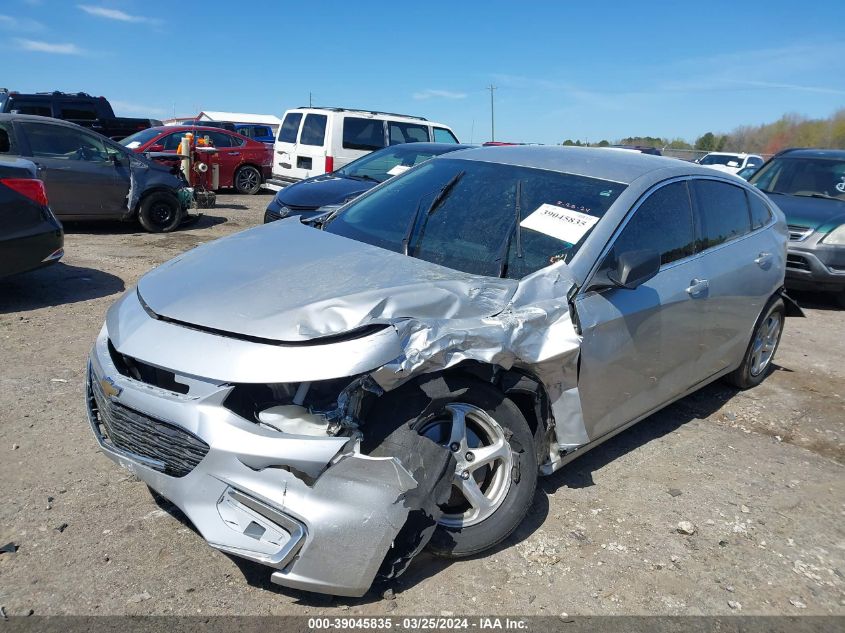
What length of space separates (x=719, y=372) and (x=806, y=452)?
71 centimetres

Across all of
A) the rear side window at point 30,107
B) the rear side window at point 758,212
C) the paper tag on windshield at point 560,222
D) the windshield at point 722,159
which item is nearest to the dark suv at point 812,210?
the rear side window at point 758,212

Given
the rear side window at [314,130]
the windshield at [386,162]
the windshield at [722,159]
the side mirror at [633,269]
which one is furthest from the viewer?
the windshield at [722,159]

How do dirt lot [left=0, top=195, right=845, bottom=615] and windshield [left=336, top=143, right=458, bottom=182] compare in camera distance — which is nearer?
dirt lot [left=0, top=195, right=845, bottom=615]

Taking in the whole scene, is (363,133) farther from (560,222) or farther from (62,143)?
(560,222)

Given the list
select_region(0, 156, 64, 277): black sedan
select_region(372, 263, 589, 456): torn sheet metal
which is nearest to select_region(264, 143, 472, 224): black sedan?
select_region(0, 156, 64, 277): black sedan

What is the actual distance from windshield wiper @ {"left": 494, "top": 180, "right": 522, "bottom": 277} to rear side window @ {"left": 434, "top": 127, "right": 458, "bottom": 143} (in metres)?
10.6

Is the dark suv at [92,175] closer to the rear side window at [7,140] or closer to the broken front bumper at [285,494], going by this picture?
the rear side window at [7,140]

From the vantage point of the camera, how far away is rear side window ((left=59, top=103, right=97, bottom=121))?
17394mm

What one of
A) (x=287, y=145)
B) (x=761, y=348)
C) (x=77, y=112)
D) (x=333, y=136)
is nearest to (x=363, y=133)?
(x=333, y=136)

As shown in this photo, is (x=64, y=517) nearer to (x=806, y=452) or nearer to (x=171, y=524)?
(x=171, y=524)

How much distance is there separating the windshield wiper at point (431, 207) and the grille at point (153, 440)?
1.52 m

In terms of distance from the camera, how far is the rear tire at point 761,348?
5129 mm

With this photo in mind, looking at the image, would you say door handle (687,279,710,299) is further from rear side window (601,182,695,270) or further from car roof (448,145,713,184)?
car roof (448,145,713,184)

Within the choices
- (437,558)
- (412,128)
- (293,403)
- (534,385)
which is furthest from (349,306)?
(412,128)
